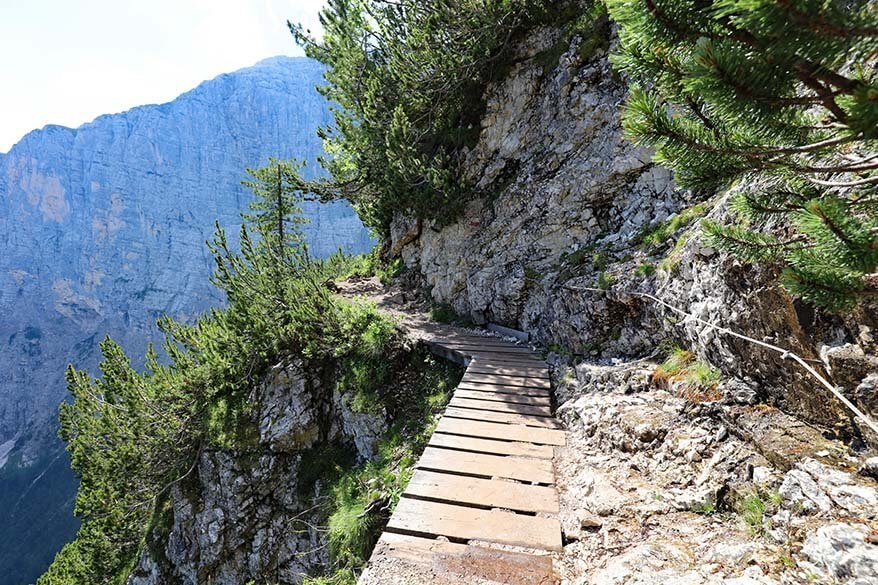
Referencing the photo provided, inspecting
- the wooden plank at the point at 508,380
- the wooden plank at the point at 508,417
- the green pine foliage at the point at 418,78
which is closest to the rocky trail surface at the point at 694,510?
the wooden plank at the point at 508,417

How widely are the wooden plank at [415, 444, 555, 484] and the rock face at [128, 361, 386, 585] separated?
435 centimetres

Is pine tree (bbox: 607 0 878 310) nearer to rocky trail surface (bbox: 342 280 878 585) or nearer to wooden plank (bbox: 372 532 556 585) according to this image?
rocky trail surface (bbox: 342 280 878 585)

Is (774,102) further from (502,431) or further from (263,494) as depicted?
(263,494)

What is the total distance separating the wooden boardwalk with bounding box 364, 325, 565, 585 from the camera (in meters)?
2.87

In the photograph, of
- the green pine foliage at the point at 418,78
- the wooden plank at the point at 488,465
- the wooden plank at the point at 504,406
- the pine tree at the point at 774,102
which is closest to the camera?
the pine tree at the point at 774,102

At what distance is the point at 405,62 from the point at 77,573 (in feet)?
70.4

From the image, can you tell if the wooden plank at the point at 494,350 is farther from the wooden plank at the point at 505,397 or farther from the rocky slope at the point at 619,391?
the wooden plank at the point at 505,397

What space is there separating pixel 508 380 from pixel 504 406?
3.34 ft

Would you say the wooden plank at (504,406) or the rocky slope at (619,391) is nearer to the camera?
the rocky slope at (619,391)

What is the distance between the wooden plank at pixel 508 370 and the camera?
676 cm

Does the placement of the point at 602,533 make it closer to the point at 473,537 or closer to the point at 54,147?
the point at 473,537

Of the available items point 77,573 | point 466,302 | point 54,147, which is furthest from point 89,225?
point 466,302

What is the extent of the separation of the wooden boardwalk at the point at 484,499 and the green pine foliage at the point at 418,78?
8882 mm

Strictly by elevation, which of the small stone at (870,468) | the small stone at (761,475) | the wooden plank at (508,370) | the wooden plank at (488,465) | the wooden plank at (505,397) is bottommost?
the wooden plank at (488,465)
